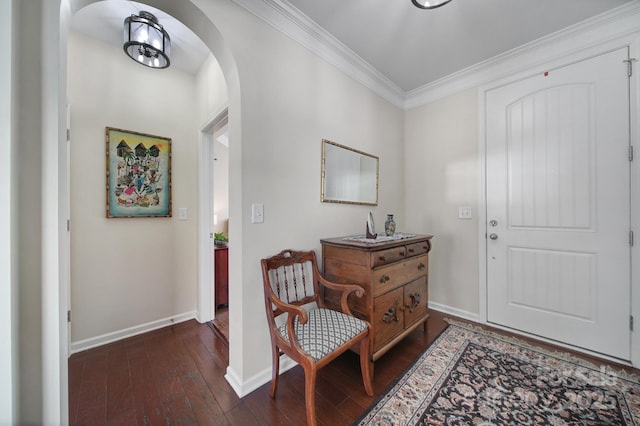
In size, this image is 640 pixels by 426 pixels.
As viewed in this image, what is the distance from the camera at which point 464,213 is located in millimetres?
2529

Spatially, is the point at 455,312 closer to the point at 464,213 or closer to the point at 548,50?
the point at 464,213

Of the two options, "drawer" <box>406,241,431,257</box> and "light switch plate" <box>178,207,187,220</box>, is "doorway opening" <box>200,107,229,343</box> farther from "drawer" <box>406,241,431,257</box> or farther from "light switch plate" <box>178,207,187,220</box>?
"drawer" <box>406,241,431,257</box>

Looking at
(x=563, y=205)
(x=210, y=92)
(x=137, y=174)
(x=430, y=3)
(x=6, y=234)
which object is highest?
(x=430, y=3)

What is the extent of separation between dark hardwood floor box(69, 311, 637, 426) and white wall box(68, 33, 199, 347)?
14.1 inches

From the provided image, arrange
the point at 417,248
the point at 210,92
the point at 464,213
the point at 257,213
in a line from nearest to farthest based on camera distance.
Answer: the point at 257,213
the point at 417,248
the point at 210,92
the point at 464,213

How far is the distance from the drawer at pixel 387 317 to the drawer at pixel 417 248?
1.09ft

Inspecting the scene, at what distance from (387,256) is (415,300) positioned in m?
0.64

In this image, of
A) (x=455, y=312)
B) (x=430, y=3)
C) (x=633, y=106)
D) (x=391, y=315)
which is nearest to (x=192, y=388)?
(x=391, y=315)

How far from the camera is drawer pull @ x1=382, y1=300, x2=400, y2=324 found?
1709 millimetres

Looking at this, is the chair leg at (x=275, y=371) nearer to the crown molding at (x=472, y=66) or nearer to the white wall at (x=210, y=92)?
the white wall at (x=210, y=92)

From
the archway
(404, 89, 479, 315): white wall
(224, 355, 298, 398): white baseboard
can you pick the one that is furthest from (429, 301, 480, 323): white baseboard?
the archway

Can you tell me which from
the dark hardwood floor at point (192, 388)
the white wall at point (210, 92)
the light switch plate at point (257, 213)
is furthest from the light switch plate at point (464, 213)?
the white wall at point (210, 92)

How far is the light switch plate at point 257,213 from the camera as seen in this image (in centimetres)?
154

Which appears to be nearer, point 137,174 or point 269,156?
point 269,156
